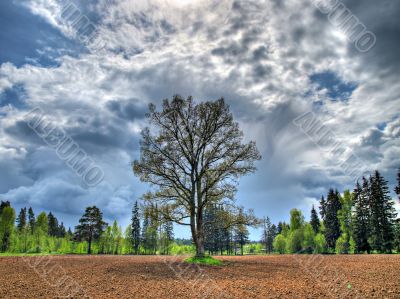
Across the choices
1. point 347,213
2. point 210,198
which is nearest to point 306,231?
point 347,213

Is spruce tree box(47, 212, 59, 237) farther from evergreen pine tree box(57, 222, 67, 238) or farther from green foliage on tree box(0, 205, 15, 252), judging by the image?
green foliage on tree box(0, 205, 15, 252)

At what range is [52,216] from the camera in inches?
4562

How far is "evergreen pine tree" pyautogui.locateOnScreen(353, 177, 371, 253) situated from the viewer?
196ft

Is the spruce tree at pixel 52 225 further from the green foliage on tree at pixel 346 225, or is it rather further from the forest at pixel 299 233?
the green foliage on tree at pixel 346 225

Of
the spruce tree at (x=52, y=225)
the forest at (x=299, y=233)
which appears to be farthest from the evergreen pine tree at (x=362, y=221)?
the spruce tree at (x=52, y=225)

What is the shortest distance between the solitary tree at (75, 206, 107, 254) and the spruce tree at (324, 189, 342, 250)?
60441mm

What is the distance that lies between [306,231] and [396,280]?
61073 mm

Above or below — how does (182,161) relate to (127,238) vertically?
above

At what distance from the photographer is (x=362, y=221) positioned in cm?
6091

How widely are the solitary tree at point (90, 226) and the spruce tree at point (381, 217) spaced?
215 ft

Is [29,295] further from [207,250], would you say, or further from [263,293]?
[207,250]

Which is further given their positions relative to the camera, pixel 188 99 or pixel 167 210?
pixel 188 99

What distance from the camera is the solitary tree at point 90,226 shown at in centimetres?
7544

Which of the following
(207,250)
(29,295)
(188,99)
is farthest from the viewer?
(207,250)
